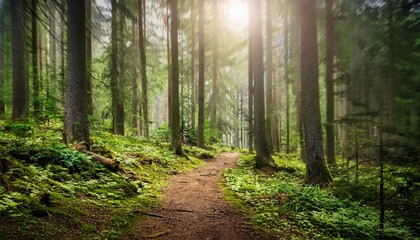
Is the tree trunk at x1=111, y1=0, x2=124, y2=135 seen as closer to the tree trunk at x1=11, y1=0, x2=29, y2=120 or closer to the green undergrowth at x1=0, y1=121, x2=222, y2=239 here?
the green undergrowth at x1=0, y1=121, x2=222, y2=239

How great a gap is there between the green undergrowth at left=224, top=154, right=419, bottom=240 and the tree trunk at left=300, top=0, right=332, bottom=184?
0.69 meters

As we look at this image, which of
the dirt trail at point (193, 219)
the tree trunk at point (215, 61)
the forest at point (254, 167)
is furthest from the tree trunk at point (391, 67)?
the tree trunk at point (215, 61)

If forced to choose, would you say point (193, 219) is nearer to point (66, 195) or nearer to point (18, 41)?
point (66, 195)

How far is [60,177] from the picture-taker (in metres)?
4.94

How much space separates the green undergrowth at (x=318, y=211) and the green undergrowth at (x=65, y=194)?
7.63 ft

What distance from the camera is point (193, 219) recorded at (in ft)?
15.0

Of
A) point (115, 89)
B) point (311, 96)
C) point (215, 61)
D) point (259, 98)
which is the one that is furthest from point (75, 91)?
point (215, 61)

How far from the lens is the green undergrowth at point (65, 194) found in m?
3.18

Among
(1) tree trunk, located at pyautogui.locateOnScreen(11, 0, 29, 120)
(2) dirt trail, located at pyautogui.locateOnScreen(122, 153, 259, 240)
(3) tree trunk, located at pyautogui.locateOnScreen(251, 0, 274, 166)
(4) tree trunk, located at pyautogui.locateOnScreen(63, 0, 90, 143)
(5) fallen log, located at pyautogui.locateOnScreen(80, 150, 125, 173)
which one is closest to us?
(1) tree trunk, located at pyautogui.locateOnScreen(11, 0, 29, 120)

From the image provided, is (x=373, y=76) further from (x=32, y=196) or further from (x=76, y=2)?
(x=76, y=2)

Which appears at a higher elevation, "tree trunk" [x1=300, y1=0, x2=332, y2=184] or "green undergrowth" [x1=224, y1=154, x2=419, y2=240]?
"tree trunk" [x1=300, y1=0, x2=332, y2=184]

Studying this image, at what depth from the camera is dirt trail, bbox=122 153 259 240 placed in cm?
391

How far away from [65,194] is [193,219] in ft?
7.85

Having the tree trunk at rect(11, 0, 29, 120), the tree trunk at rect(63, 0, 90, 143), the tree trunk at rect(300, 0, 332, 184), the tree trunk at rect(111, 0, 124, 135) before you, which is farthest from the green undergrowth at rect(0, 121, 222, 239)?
the tree trunk at rect(300, 0, 332, 184)
